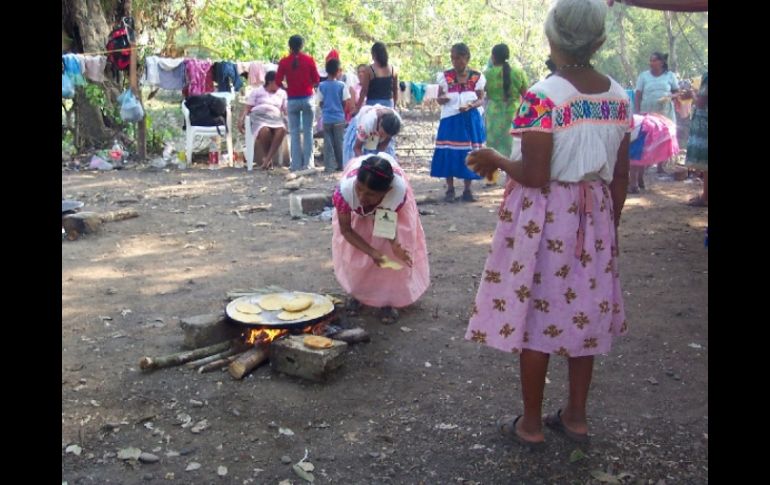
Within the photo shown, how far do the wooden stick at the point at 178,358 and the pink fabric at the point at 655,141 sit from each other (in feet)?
20.9

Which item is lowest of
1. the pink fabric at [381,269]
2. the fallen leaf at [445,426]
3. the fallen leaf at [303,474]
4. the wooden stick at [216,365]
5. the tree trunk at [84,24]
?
the fallen leaf at [303,474]

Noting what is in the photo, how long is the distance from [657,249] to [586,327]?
3809 millimetres

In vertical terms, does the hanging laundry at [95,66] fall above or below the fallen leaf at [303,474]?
above

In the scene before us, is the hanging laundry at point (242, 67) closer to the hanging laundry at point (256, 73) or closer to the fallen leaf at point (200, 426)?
the hanging laundry at point (256, 73)

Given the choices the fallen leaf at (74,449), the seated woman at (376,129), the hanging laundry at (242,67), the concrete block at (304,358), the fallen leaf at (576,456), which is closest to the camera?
the fallen leaf at (576,456)

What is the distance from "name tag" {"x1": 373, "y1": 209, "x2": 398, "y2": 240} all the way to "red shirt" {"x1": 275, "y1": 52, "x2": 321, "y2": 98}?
22.4 ft

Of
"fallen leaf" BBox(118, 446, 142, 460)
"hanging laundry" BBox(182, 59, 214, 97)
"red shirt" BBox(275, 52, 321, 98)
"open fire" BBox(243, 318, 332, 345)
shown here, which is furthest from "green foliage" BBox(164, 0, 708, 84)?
"fallen leaf" BBox(118, 446, 142, 460)

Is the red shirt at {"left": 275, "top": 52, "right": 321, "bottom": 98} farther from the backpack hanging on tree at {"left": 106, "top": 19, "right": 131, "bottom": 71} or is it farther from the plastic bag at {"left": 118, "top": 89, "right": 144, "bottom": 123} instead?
the backpack hanging on tree at {"left": 106, "top": 19, "right": 131, "bottom": 71}

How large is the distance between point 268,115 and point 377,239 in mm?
7429

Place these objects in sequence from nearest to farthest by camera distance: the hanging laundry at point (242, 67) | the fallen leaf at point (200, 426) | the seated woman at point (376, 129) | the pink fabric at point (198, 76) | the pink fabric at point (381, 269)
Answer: the fallen leaf at point (200, 426) < the pink fabric at point (381, 269) < the seated woman at point (376, 129) < the pink fabric at point (198, 76) < the hanging laundry at point (242, 67)

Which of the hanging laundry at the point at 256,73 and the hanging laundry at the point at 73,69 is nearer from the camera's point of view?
the hanging laundry at the point at 73,69

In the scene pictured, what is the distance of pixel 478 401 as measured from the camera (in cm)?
337

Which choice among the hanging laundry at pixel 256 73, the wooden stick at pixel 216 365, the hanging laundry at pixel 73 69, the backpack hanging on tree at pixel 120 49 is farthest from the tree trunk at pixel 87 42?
the wooden stick at pixel 216 365

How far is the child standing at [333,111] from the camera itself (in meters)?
10.3
